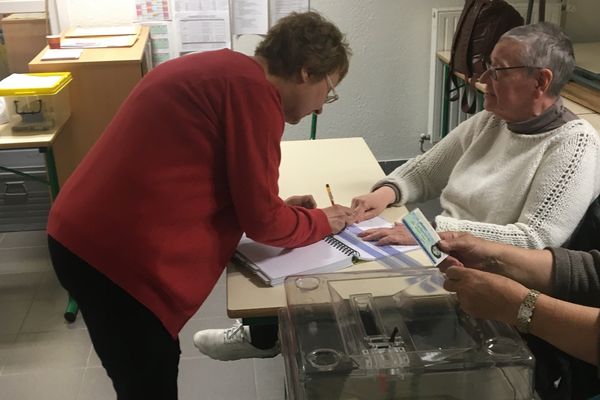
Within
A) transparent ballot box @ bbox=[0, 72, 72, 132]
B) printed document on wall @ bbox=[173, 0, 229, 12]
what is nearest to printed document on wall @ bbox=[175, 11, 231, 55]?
printed document on wall @ bbox=[173, 0, 229, 12]

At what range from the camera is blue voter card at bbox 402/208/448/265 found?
1.30 meters

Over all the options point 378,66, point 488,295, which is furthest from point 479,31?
point 488,295

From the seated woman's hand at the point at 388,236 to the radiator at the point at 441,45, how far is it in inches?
84.4

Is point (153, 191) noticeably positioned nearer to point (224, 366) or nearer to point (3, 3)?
point (224, 366)

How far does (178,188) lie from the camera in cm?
135

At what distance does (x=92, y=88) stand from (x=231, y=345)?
160cm

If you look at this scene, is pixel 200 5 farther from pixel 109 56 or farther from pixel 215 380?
pixel 215 380

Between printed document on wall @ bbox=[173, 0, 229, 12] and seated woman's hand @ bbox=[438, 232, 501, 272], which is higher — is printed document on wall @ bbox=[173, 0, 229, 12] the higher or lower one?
the higher one

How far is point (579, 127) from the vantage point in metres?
1.62

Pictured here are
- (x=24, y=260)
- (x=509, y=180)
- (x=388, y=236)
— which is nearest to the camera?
(x=388, y=236)

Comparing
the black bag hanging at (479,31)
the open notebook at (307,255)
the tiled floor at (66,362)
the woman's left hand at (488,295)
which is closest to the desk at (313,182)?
the open notebook at (307,255)

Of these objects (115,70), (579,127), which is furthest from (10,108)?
(579,127)

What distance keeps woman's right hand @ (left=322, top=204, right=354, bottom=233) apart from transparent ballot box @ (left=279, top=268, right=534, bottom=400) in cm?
26

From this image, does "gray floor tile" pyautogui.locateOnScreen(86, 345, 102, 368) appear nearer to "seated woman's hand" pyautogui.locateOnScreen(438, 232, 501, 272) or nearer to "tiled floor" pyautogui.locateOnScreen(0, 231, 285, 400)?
"tiled floor" pyautogui.locateOnScreen(0, 231, 285, 400)
